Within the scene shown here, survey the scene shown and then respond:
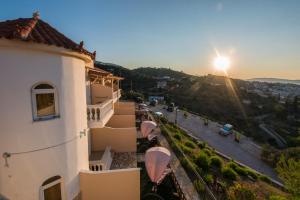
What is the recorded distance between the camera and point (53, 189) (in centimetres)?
713

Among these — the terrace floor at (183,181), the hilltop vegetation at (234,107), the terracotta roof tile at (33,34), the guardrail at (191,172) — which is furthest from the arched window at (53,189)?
the hilltop vegetation at (234,107)

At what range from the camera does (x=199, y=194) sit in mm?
9562

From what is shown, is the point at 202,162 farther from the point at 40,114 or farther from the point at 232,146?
the point at 232,146

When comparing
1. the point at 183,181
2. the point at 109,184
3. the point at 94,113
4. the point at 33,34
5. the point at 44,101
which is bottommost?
the point at 183,181

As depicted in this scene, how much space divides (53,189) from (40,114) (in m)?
2.96

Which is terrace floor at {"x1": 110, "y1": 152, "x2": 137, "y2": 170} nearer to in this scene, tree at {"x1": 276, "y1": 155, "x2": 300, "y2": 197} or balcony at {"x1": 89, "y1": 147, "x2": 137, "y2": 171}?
balcony at {"x1": 89, "y1": 147, "x2": 137, "y2": 171}

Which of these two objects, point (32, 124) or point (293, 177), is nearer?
Answer: point (32, 124)

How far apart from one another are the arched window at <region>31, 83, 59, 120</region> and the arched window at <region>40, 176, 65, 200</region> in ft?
7.89

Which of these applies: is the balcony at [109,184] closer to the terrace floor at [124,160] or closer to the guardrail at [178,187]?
the guardrail at [178,187]

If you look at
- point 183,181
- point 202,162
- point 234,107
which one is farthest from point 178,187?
point 234,107

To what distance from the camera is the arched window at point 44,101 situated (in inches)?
244

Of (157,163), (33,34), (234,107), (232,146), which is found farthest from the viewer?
(234,107)

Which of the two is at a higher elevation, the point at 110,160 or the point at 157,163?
the point at 157,163

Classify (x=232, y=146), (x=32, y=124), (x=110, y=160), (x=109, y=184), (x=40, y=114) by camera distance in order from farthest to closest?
1. (x=232, y=146)
2. (x=110, y=160)
3. (x=109, y=184)
4. (x=40, y=114)
5. (x=32, y=124)
